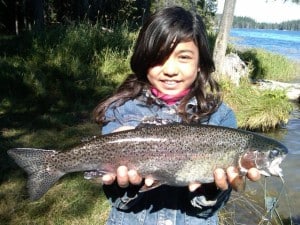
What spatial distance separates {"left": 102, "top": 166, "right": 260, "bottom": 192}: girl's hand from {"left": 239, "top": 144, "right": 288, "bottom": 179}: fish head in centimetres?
7

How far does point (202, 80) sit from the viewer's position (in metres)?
2.76

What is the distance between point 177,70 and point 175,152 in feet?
1.57

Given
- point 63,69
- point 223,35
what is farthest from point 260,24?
point 63,69

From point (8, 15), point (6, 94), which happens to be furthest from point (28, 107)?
point (8, 15)

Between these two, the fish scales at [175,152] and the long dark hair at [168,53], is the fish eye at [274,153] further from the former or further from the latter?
the long dark hair at [168,53]

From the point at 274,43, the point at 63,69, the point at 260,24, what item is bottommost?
the point at 260,24

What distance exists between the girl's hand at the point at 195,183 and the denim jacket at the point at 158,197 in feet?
0.27

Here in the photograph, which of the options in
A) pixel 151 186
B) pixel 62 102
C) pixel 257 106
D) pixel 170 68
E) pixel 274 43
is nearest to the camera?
pixel 151 186

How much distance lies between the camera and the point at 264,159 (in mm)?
2609

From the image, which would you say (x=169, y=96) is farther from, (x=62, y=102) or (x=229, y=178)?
(x=62, y=102)

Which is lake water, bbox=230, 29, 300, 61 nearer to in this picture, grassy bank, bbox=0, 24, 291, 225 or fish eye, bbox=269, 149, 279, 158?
grassy bank, bbox=0, 24, 291, 225

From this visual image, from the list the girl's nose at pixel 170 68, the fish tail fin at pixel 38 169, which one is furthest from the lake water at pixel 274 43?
the fish tail fin at pixel 38 169

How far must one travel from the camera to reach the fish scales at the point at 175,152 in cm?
248

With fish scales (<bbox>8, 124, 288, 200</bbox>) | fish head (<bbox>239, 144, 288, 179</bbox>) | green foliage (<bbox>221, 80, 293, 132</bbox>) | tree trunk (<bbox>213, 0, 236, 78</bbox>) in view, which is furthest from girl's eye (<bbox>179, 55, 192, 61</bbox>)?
tree trunk (<bbox>213, 0, 236, 78</bbox>)
